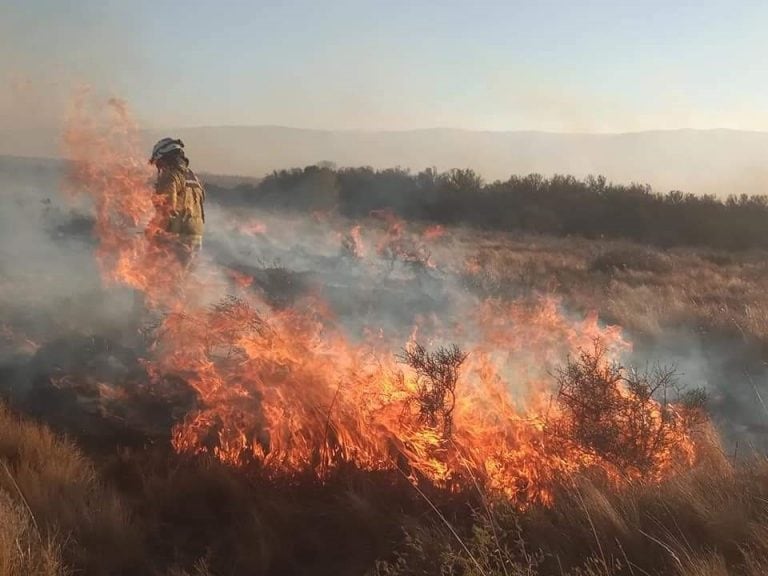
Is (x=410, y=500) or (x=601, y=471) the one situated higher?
(x=601, y=471)

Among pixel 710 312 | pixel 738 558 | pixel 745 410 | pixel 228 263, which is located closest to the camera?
pixel 738 558

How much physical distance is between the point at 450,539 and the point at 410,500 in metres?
0.94

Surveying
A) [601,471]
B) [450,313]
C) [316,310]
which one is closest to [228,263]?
[450,313]

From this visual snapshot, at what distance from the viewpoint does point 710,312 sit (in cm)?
1023

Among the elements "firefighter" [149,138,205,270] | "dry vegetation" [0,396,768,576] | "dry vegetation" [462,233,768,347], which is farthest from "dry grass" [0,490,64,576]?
"dry vegetation" [462,233,768,347]

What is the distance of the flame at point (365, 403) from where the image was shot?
4750 millimetres

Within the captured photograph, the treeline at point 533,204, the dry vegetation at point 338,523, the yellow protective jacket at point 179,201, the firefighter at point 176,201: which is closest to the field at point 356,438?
the dry vegetation at point 338,523

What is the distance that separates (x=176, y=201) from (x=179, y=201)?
6 cm

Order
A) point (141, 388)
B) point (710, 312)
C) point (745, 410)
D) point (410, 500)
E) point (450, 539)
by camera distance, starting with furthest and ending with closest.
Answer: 1. point (710, 312)
2. point (745, 410)
3. point (141, 388)
4. point (410, 500)
5. point (450, 539)

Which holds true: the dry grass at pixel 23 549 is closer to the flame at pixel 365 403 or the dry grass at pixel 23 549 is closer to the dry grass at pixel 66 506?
the dry grass at pixel 66 506

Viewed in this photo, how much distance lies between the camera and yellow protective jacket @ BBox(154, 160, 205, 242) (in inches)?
293

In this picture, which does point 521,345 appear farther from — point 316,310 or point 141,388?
point 141,388

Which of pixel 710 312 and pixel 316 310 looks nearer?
pixel 316 310

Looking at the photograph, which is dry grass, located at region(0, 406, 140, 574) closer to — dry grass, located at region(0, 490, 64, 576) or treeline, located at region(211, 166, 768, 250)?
dry grass, located at region(0, 490, 64, 576)
